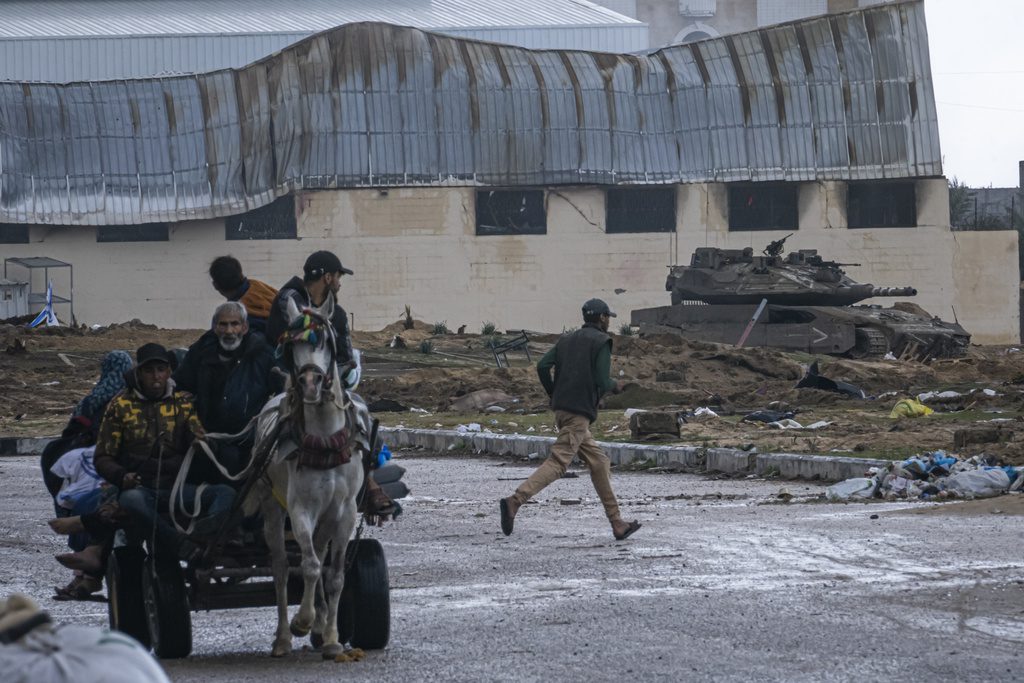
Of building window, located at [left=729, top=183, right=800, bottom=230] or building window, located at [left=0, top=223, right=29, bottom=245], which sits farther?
building window, located at [left=729, top=183, right=800, bottom=230]

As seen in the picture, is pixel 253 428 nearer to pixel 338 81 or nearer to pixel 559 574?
pixel 559 574

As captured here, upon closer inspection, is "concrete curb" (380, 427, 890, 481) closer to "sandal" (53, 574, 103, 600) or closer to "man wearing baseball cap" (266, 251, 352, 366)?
"man wearing baseball cap" (266, 251, 352, 366)

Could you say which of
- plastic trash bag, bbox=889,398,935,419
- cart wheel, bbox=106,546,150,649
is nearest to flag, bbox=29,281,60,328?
plastic trash bag, bbox=889,398,935,419

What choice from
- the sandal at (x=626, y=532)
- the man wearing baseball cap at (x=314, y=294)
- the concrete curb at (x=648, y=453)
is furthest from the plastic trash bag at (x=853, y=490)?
the man wearing baseball cap at (x=314, y=294)

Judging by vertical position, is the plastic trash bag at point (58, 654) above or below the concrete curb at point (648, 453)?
above

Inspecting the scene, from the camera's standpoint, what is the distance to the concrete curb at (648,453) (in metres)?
17.2

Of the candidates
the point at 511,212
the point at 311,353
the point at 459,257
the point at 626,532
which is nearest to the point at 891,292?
the point at 511,212

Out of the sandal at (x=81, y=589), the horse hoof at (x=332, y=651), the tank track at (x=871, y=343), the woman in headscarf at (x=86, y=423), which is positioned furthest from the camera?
the tank track at (x=871, y=343)

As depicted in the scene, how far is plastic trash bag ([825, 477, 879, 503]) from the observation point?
14969 millimetres

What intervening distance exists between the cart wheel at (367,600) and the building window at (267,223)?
42974 mm

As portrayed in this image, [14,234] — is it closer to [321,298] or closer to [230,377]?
[230,377]

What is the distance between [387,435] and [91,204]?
29099 millimetres

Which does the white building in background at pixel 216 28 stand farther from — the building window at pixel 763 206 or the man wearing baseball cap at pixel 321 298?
the man wearing baseball cap at pixel 321 298

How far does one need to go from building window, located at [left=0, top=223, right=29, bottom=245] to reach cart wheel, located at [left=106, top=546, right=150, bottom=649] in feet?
146
